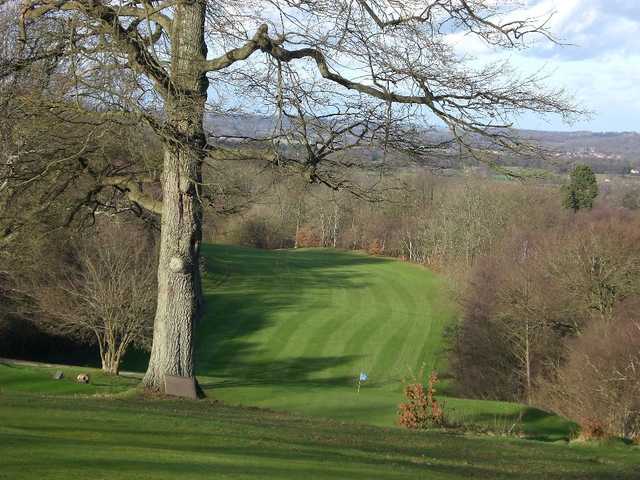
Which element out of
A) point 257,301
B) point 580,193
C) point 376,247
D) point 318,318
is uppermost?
point 580,193

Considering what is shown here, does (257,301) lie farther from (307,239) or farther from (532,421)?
(532,421)

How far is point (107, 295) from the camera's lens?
28.3 m

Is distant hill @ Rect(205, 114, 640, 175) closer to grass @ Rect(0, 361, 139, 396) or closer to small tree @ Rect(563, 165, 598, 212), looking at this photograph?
grass @ Rect(0, 361, 139, 396)

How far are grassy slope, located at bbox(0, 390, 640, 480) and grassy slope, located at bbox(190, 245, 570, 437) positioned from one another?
29.5 ft

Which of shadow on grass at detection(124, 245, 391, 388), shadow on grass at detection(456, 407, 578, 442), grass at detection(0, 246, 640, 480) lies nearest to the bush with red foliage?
shadow on grass at detection(124, 245, 391, 388)

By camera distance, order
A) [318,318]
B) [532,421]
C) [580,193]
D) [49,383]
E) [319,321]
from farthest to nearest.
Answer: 1. [580,193]
2. [318,318]
3. [319,321]
4. [49,383]
5. [532,421]

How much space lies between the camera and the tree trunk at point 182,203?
10.4m

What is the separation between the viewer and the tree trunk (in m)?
10.4

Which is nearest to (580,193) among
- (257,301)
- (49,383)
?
(257,301)

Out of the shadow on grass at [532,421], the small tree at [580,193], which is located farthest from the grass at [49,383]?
the small tree at [580,193]

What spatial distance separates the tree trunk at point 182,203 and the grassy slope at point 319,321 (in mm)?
7701

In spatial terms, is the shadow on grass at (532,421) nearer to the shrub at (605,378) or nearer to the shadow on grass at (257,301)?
the shrub at (605,378)

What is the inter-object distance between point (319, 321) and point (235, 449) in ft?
140

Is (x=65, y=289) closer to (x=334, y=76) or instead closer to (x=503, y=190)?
(x=334, y=76)
